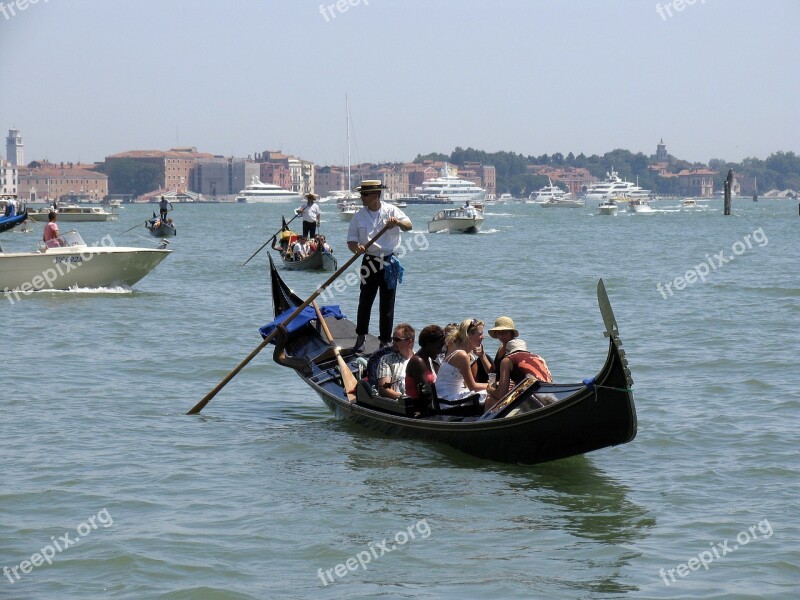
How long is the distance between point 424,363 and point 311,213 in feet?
44.4

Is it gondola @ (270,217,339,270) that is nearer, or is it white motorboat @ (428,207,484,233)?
gondola @ (270,217,339,270)

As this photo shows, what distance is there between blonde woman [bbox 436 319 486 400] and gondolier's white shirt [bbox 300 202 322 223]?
43.1ft

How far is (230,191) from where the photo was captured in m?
158

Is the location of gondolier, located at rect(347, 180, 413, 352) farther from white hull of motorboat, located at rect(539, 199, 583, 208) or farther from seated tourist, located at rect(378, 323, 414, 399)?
white hull of motorboat, located at rect(539, 199, 583, 208)

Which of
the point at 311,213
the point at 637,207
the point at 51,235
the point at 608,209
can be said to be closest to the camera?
the point at 51,235

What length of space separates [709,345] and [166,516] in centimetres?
766

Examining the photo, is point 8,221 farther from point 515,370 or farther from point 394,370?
point 515,370

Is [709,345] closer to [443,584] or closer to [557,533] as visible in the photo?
[557,533]

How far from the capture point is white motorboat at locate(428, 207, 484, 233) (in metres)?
45.7

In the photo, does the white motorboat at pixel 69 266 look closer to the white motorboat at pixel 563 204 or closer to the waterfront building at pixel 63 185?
the white motorboat at pixel 563 204

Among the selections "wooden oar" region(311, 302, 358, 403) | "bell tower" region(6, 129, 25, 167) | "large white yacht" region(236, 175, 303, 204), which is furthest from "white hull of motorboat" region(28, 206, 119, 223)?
"bell tower" region(6, 129, 25, 167)

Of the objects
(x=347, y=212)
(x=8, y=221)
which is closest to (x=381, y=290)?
(x=8, y=221)

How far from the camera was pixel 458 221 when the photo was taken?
4562 centimetres

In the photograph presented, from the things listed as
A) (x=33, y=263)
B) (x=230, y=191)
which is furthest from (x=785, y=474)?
(x=230, y=191)
